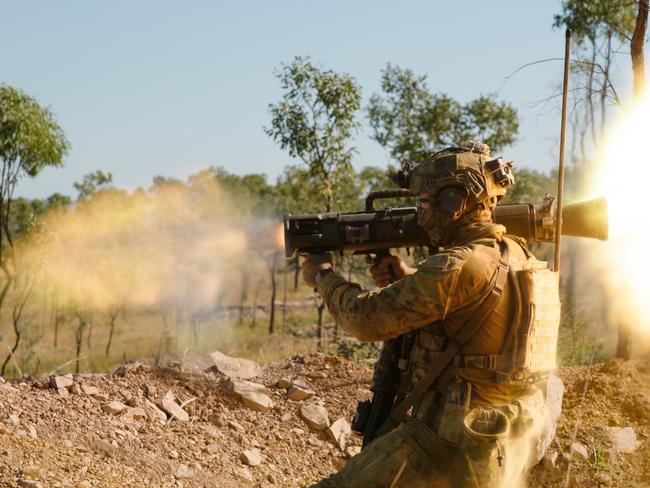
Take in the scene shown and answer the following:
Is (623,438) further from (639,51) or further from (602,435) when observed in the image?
(639,51)

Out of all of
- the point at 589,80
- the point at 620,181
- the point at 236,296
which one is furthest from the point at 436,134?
the point at 236,296

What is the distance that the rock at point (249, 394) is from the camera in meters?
6.88

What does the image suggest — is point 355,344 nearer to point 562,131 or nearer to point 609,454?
point 609,454

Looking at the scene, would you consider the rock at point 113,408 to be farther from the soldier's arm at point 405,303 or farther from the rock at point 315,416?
the soldier's arm at point 405,303

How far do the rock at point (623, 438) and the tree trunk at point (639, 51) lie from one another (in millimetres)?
4441

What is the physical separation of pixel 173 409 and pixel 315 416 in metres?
1.22

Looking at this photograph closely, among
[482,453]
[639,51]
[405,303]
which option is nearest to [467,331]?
[405,303]

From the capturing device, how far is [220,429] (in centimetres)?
642

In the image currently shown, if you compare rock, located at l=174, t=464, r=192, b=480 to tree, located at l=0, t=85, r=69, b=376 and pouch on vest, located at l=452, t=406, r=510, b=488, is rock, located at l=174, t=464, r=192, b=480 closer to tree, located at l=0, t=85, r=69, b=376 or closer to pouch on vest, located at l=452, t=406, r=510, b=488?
pouch on vest, located at l=452, t=406, r=510, b=488

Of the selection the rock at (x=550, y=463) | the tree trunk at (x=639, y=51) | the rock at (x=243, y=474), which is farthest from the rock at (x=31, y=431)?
the tree trunk at (x=639, y=51)

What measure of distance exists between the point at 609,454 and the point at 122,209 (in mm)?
38078

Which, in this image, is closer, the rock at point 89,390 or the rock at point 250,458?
the rock at point 250,458

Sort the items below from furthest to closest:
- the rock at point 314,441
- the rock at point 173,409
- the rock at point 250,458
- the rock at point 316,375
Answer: the rock at point 316,375, the rock at point 314,441, the rock at point 173,409, the rock at point 250,458

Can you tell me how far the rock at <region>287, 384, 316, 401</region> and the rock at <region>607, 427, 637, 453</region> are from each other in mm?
2642
